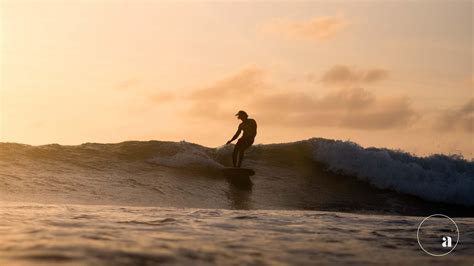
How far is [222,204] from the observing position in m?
15.3

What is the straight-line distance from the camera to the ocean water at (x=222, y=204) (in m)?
6.80

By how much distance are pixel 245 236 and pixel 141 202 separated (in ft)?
22.2

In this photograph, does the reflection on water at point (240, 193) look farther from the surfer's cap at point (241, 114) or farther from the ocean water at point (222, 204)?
the surfer's cap at point (241, 114)

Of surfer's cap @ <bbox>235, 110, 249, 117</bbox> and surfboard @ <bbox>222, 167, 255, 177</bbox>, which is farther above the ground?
surfer's cap @ <bbox>235, 110, 249, 117</bbox>

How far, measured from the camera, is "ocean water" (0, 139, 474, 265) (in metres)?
6.80

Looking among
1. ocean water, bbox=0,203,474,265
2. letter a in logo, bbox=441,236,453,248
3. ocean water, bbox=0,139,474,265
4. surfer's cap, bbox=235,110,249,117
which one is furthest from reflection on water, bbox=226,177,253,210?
letter a in logo, bbox=441,236,453,248

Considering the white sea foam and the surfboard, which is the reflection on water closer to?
the surfboard

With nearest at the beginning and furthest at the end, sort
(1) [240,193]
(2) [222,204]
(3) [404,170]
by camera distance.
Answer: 1. (2) [222,204]
2. (1) [240,193]
3. (3) [404,170]

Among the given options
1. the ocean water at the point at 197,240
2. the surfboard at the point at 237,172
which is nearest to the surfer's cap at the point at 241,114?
the surfboard at the point at 237,172

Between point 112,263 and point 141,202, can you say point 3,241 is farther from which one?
point 141,202

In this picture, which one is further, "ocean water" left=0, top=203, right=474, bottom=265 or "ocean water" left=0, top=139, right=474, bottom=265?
"ocean water" left=0, top=139, right=474, bottom=265

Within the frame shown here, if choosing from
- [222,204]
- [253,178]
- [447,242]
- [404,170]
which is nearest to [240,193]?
[222,204]

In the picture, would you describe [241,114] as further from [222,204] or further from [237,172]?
[222,204]

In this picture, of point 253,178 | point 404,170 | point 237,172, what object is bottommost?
point 253,178
